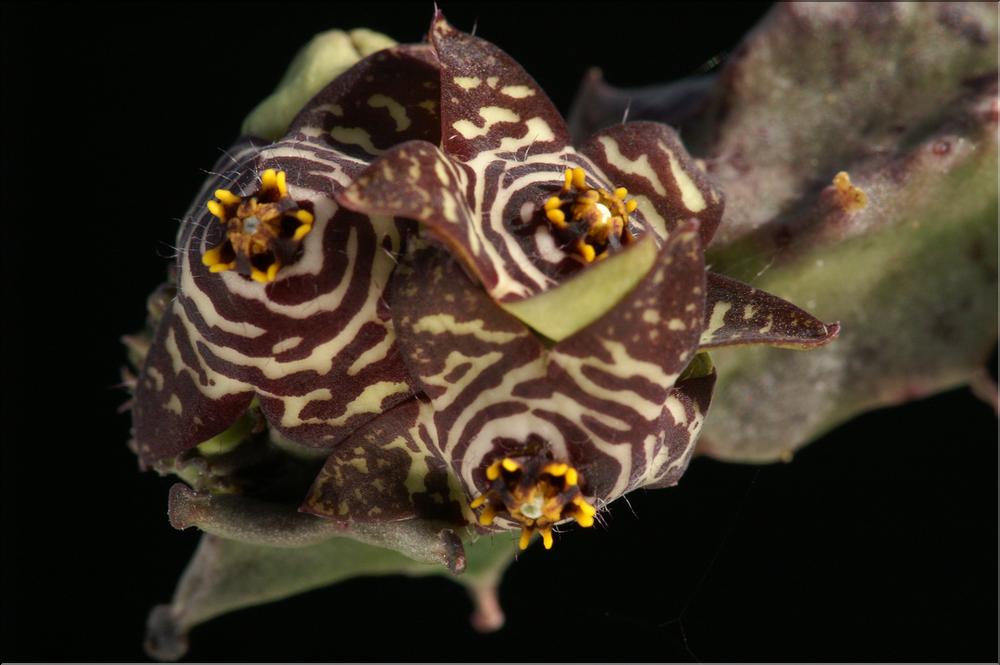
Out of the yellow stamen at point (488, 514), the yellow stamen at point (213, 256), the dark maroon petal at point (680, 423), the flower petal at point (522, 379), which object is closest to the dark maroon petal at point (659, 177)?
the dark maroon petal at point (680, 423)

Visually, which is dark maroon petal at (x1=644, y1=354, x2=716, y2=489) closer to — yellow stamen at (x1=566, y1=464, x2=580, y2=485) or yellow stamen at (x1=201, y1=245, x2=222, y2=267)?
yellow stamen at (x1=566, y1=464, x2=580, y2=485)

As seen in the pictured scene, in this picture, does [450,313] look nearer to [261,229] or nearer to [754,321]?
[261,229]

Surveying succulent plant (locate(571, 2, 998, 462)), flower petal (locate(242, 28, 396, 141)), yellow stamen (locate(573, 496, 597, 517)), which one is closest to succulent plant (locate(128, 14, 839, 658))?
yellow stamen (locate(573, 496, 597, 517))

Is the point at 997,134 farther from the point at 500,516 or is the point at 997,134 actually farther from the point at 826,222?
the point at 500,516

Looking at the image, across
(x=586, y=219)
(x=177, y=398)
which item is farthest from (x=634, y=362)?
(x=177, y=398)

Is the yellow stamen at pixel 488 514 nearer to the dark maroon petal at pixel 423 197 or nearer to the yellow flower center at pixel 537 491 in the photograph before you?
the yellow flower center at pixel 537 491

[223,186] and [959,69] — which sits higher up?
[223,186]

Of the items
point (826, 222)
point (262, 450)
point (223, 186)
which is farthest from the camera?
point (826, 222)

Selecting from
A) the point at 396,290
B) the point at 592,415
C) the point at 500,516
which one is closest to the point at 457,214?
the point at 396,290
